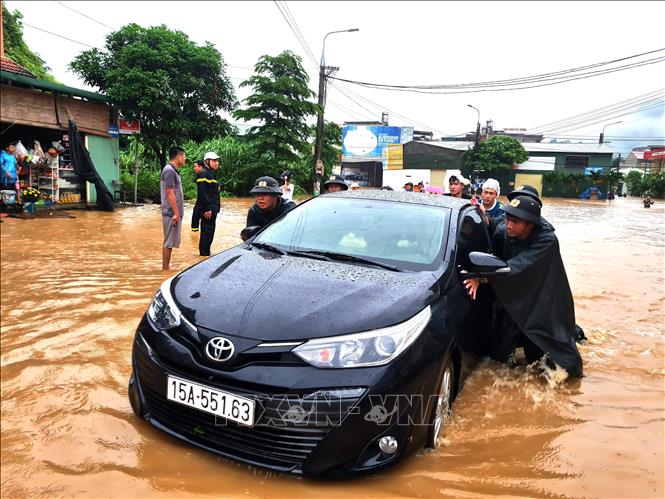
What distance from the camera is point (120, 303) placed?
14.8 feet

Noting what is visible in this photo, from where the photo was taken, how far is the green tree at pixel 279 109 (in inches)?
869

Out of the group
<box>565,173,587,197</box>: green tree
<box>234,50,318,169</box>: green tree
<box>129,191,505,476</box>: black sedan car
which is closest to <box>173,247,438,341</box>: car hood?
<box>129,191,505,476</box>: black sedan car

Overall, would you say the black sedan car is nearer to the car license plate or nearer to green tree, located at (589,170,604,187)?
the car license plate

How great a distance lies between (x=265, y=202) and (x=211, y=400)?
286 centimetres

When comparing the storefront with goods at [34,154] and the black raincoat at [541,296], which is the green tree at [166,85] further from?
the storefront with goods at [34,154]

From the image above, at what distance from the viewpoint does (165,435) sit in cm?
236

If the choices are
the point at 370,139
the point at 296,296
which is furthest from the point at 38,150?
the point at 370,139

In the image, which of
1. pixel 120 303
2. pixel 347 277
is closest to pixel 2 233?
pixel 347 277

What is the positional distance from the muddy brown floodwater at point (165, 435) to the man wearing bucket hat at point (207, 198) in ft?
7.17

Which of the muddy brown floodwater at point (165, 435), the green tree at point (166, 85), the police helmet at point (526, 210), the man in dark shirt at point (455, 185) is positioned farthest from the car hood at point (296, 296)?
the green tree at point (166, 85)

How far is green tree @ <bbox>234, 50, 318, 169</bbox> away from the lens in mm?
22078

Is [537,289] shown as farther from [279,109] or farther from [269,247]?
[279,109]

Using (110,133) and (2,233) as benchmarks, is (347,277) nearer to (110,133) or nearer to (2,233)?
(2,233)

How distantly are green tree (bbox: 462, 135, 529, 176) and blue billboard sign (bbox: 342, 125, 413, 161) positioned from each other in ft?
24.9
